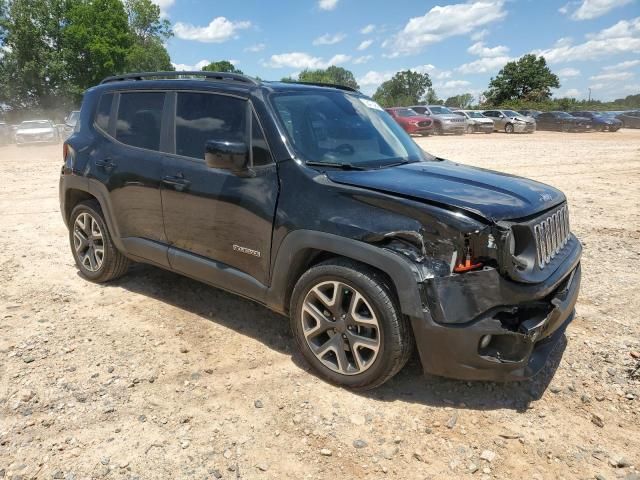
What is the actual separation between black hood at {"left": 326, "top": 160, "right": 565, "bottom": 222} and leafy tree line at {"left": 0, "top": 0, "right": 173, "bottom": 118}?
176 feet

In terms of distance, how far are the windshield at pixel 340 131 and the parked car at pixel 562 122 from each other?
3414 cm

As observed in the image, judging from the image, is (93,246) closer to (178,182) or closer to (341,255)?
(178,182)

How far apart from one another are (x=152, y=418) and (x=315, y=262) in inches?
53.1

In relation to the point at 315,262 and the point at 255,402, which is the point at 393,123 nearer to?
the point at 315,262

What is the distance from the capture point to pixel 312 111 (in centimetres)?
373

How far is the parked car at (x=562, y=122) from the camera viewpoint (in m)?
33.4

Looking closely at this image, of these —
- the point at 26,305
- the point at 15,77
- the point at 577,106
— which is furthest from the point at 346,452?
the point at 577,106

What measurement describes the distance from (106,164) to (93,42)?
2082 inches

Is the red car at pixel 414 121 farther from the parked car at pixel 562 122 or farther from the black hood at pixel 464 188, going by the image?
the black hood at pixel 464 188

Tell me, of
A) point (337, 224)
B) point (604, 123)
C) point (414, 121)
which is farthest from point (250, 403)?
point (604, 123)

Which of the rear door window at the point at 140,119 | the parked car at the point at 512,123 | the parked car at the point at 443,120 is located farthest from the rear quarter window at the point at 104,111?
the parked car at the point at 512,123

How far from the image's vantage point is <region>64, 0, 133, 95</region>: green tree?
1955 inches

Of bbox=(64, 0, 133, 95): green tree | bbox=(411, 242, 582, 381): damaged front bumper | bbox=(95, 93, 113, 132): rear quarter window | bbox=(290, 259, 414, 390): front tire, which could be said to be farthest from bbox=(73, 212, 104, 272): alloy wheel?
bbox=(64, 0, 133, 95): green tree

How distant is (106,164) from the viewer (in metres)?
4.49
